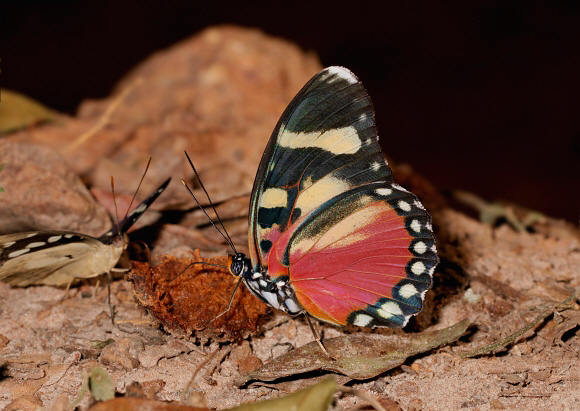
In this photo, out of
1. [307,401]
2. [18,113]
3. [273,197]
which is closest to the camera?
[307,401]

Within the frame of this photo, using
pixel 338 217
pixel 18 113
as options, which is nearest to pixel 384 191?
pixel 338 217

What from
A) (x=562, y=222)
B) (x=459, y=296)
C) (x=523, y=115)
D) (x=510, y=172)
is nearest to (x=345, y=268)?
(x=459, y=296)

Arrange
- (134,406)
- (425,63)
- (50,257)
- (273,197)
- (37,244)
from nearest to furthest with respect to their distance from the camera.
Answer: (134,406), (273,197), (37,244), (50,257), (425,63)

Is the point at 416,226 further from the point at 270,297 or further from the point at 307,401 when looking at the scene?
the point at 307,401

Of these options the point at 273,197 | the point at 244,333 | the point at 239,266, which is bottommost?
the point at 244,333

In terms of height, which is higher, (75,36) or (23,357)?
(75,36)

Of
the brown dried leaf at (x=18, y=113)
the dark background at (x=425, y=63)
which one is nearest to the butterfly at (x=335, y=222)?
the brown dried leaf at (x=18, y=113)

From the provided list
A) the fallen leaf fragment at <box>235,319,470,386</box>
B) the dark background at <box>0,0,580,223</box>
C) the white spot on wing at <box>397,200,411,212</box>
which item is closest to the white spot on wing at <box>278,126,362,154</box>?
the white spot on wing at <box>397,200,411,212</box>

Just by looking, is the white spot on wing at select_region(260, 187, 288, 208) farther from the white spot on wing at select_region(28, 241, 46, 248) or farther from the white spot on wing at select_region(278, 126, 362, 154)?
the white spot on wing at select_region(28, 241, 46, 248)

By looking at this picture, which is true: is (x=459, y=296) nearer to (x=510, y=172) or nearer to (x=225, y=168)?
(x=225, y=168)
